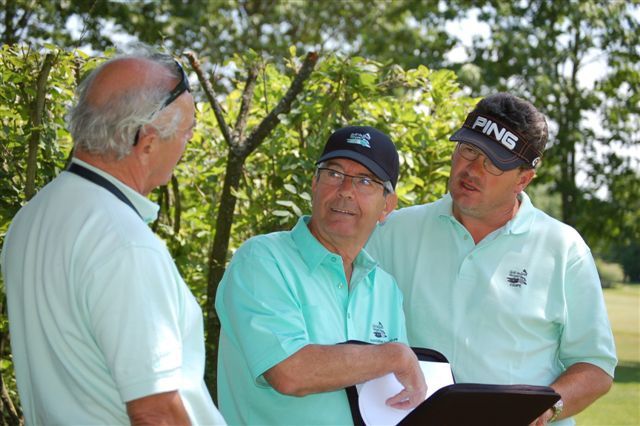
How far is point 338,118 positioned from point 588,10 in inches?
590

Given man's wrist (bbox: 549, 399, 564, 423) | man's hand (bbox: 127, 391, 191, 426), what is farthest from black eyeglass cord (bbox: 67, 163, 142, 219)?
man's wrist (bbox: 549, 399, 564, 423)

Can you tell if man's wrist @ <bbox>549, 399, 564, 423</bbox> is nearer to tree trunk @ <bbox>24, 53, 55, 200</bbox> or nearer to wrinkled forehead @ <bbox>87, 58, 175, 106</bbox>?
wrinkled forehead @ <bbox>87, 58, 175, 106</bbox>

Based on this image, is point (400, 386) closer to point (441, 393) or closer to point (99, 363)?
point (441, 393)

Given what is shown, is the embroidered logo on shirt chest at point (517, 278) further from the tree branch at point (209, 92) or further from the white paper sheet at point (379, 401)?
the tree branch at point (209, 92)

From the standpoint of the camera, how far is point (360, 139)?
9.45ft

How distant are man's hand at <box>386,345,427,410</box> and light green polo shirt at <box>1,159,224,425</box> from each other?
0.69 m

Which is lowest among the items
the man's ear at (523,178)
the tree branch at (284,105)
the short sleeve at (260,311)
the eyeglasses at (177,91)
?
the short sleeve at (260,311)

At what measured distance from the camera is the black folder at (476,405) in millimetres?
2439

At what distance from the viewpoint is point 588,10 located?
59.9 feet

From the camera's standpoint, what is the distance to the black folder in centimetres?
244

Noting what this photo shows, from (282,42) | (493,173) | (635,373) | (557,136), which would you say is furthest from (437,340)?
(282,42)

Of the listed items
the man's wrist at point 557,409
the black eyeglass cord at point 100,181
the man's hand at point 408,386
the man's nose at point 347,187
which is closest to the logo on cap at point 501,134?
the man's nose at point 347,187

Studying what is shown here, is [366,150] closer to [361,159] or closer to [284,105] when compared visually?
[361,159]

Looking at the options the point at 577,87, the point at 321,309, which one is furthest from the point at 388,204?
the point at 577,87
